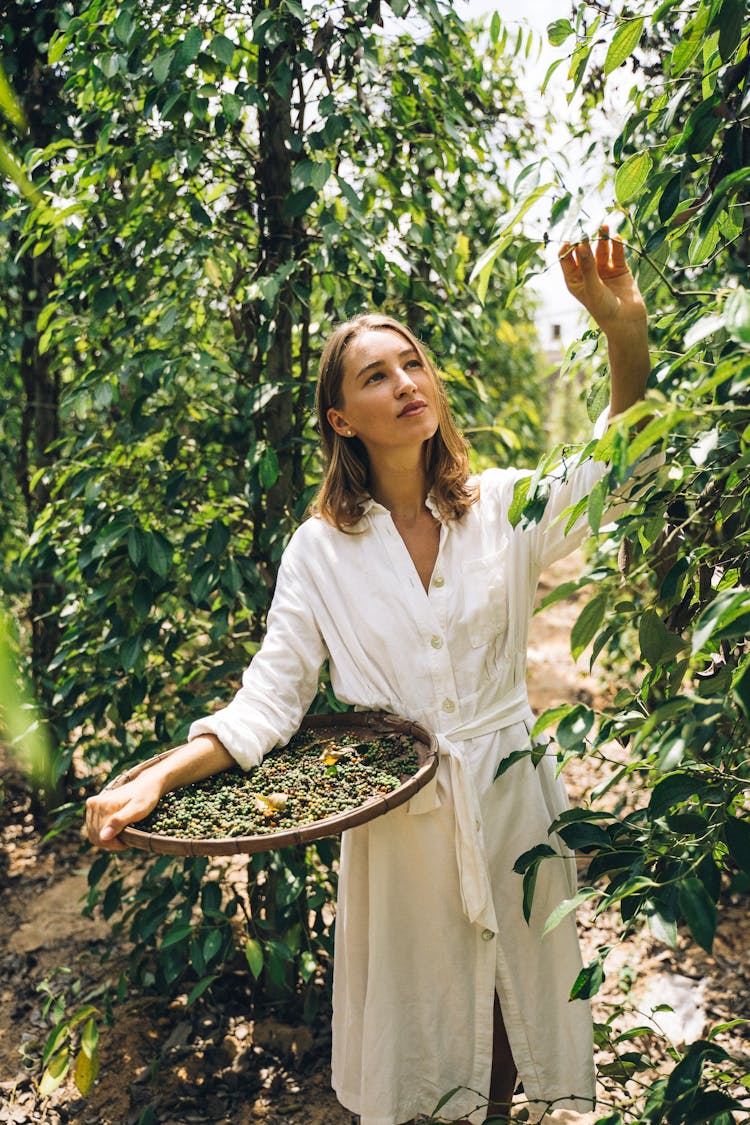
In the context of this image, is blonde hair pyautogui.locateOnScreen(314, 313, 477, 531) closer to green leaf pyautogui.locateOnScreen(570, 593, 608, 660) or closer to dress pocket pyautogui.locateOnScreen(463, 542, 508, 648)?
dress pocket pyautogui.locateOnScreen(463, 542, 508, 648)

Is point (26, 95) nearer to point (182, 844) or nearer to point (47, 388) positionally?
point (47, 388)

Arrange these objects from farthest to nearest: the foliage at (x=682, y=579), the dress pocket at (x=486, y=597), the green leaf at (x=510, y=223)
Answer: the dress pocket at (x=486, y=597), the green leaf at (x=510, y=223), the foliage at (x=682, y=579)

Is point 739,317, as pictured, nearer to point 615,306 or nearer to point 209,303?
point 615,306

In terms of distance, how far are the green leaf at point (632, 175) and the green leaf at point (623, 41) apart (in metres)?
0.11

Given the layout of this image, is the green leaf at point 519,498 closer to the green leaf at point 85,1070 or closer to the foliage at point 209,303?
the foliage at point 209,303

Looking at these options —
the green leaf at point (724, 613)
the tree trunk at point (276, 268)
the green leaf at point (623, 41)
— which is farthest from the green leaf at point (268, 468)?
the green leaf at point (724, 613)

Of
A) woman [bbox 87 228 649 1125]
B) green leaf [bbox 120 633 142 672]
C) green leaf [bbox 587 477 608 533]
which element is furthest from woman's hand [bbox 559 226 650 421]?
green leaf [bbox 120 633 142 672]

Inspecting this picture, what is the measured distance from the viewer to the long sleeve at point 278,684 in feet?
4.91

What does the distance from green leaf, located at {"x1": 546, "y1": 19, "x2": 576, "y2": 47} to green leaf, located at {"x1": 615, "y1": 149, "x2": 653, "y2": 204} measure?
320 millimetres

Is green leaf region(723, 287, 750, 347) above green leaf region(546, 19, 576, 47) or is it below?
below

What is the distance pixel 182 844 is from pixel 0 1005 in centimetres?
176

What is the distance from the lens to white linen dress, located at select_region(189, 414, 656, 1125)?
1.57 meters

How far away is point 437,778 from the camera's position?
1567 mm

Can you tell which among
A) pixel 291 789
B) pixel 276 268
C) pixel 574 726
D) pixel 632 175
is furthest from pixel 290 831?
pixel 276 268
